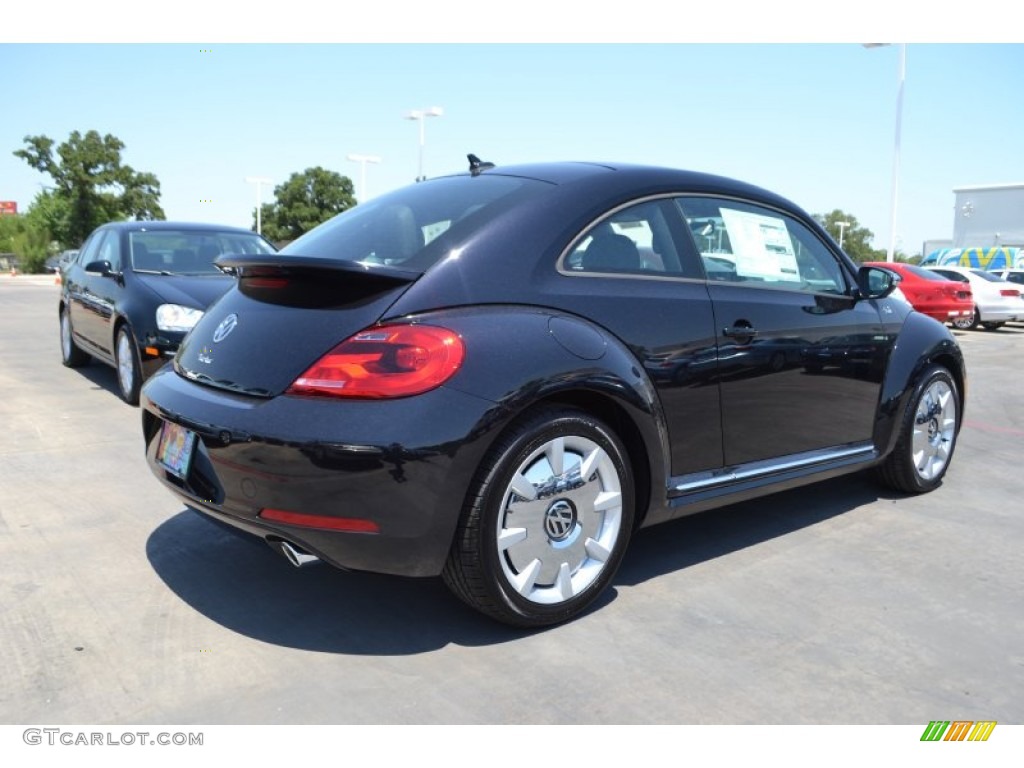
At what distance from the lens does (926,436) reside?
4.70m

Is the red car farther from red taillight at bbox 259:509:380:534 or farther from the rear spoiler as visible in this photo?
red taillight at bbox 259:509:380:534

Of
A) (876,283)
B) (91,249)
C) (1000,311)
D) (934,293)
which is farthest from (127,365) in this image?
(1000,311)

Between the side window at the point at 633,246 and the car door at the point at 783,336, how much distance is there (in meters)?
0.14

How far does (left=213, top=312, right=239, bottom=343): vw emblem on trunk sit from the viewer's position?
3.07 meters

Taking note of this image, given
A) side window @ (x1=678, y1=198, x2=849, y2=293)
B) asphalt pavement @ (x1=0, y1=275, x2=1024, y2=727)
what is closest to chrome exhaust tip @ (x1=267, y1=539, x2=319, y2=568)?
asphalt pavement @ (x1=0, y1=275, x2=1024, y2=727)

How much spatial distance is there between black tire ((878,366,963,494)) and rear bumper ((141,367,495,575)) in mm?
2844

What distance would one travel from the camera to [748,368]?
3.53m

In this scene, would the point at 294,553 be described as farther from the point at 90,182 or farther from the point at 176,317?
the point at 90,182

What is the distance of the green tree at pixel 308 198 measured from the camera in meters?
53.2

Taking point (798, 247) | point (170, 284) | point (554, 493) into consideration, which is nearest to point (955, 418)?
point (798, 247)

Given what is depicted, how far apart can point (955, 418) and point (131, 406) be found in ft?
19.1

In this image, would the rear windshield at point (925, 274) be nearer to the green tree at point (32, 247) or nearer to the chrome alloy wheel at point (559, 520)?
the chrome alloy wheel at point (559, 520)

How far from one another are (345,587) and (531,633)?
80 centimetres
